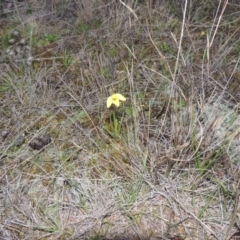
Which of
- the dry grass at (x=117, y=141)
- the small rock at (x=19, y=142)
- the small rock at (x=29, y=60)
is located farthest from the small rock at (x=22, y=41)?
the small rock at (x=19, y=142)

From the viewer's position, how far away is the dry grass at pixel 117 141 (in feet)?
3.86

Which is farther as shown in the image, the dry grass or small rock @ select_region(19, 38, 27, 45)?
small rock @ select_region(19, 38, 27, 45)

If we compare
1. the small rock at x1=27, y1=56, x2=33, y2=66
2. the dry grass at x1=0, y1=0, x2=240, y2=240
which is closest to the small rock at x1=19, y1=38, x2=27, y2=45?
the dry grass at x1=0, y1=0, x2=240, y2=240

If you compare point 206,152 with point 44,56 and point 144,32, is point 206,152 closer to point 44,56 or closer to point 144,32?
point 144,32

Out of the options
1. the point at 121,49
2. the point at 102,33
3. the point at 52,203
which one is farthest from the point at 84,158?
the point at 102,33

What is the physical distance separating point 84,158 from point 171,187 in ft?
1.25

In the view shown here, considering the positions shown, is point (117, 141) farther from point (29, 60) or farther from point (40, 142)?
point (29, 60)

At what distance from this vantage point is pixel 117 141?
1400 millimetres

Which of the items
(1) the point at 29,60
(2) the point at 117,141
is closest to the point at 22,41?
(1) the point at 29,60

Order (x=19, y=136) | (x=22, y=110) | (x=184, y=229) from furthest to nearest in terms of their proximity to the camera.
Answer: (x=22, y=110) < (x=19, y=136) < (x=184, y=229)

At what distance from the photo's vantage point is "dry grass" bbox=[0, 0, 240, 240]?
118 centimetres

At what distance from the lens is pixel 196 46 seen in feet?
5.94

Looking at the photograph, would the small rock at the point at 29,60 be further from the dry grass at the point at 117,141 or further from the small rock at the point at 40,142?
the small rock at the point at 40,142

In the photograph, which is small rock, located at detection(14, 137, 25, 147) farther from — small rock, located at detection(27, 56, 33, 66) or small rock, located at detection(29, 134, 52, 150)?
small rock, located at detection(27, 56, 33, 66)
